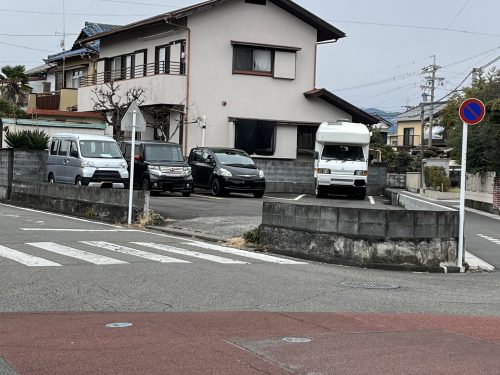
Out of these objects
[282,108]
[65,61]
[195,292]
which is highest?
[65,61]

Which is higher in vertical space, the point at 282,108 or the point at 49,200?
the point at 282,108

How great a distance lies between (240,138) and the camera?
3319 cm

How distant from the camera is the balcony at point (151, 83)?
32062mm

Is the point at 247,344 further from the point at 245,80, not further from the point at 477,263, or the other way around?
the point at 245,80

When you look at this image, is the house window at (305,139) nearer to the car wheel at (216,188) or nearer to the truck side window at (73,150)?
the car wheel at (216,188)

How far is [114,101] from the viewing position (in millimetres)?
36094

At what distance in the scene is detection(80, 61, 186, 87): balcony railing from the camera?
33.0 meters

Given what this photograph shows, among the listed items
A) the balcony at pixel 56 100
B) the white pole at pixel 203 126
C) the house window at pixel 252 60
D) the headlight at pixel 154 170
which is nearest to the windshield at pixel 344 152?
the headlight at pixel 154 170

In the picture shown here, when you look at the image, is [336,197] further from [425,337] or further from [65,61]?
[65,61]

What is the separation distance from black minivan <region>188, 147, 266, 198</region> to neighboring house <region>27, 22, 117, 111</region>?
58.7 feet

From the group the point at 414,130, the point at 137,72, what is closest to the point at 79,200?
the point at 137,72

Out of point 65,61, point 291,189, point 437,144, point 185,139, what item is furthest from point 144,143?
point 437,144

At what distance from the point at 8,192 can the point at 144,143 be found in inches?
209

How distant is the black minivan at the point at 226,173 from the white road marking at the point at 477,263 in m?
12.5
